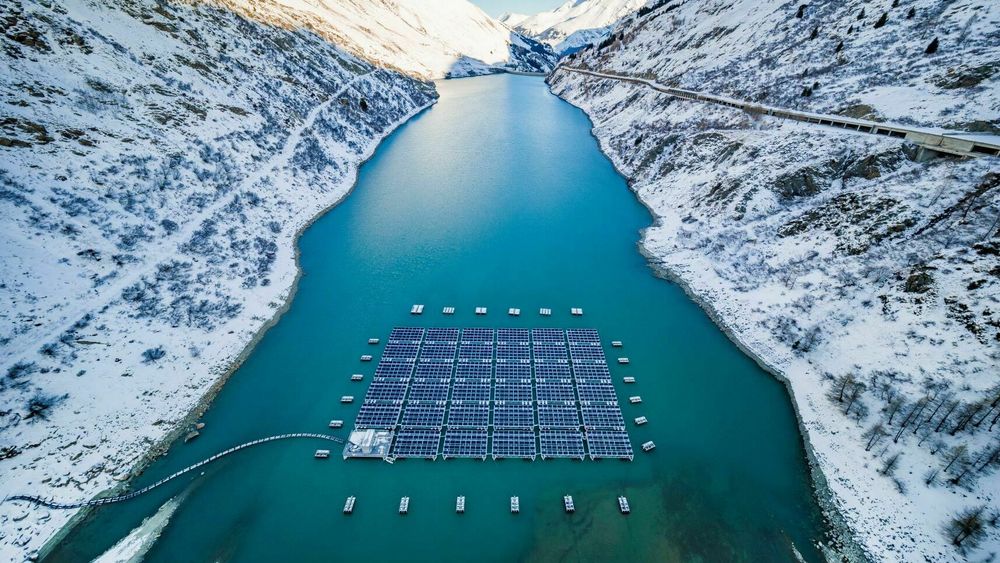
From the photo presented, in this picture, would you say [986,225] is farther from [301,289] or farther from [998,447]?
[301,289]

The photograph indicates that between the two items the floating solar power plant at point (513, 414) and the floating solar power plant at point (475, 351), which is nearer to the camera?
the floating solar power plant at point (513, 414)

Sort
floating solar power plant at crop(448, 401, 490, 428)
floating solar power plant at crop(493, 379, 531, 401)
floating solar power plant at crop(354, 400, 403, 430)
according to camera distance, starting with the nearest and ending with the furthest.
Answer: floating solar power plant at crop(354, 400, 403, 430) → floating solar power plant at crop(448, 401, 490, 428) → floating solar power plant at crop(493, 379, 531, 401)

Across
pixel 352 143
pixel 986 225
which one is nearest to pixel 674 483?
pixel 986 225

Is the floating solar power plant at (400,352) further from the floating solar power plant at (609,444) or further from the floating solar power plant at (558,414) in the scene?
the floating solar power plant at (609,444)


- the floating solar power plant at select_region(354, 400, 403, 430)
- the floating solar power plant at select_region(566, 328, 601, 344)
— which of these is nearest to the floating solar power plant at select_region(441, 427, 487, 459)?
the floating solar power plant at select_region(354, 400, 403, 430)

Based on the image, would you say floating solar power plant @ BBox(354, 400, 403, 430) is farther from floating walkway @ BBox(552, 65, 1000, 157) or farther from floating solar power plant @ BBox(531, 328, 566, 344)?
floating walkway @ BBox(552, 65, 1000, 157)

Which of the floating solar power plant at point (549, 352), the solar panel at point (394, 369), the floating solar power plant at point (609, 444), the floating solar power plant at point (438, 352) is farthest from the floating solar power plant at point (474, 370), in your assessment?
the floating solar power plant at point (609, 444)

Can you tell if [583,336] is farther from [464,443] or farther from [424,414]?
[424,414]
